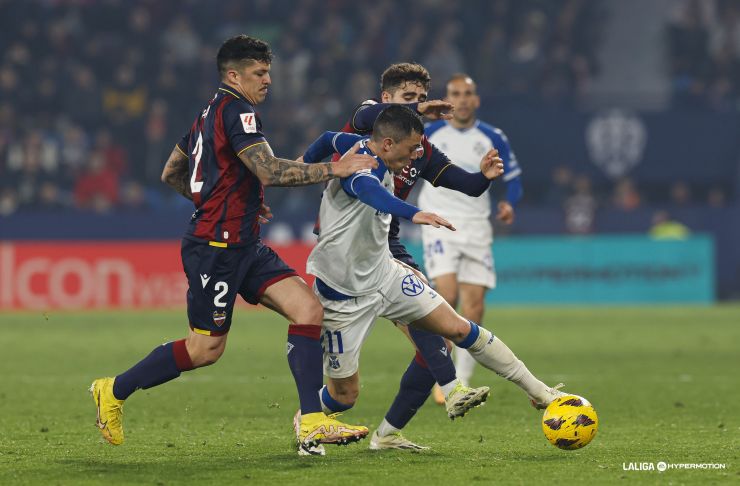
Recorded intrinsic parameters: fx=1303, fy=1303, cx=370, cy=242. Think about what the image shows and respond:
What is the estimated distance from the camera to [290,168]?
6.50m

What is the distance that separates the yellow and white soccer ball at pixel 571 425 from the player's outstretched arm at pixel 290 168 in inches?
62.1

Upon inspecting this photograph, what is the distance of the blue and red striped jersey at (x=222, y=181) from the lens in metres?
6.68

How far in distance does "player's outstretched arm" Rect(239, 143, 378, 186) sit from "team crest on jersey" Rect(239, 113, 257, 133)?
102 mm

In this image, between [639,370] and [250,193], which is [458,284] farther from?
[250,193]

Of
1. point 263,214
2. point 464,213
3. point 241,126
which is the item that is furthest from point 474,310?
point 241,126

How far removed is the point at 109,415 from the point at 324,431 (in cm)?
122

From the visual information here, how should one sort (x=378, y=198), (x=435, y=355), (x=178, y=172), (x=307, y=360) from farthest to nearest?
(x=178, y=172)
(x=435, y=355)
(x=307, y=360)
(x=378, y=198)

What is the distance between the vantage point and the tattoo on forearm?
6473 millimetres

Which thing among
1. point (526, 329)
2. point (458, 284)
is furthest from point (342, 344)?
point (526, 329)

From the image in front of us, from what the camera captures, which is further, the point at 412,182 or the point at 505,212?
the point at 505,212

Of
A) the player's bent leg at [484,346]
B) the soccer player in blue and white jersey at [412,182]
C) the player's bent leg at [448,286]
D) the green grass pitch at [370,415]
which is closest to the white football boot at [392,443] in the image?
the soccer player in blue and white jersey at [412,182]

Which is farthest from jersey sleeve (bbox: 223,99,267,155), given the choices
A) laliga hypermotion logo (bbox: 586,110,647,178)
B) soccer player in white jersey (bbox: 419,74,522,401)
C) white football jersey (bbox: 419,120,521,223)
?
laliga hypermotion logo (bbox: 586,110,647,178)

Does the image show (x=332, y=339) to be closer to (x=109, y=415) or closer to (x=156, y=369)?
(x=156, y=369)

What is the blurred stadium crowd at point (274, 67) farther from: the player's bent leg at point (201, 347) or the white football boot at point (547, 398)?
the white football boot at point (547, 398)
